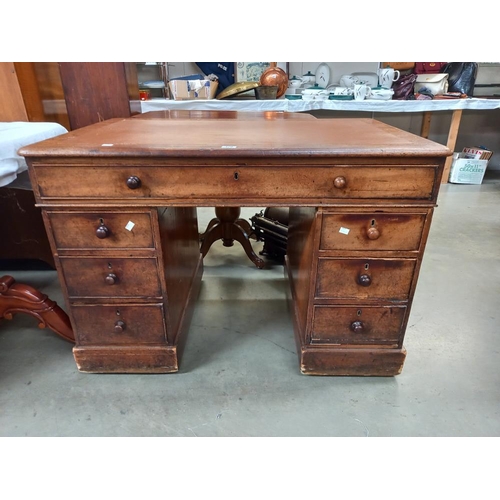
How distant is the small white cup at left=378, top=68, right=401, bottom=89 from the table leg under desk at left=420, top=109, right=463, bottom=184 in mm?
628

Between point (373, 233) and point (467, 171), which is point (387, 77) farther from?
point (373, 233)

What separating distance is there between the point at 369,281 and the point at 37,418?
1.09m

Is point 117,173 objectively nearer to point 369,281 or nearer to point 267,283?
point 369,281

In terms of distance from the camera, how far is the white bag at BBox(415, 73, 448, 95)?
334 cm

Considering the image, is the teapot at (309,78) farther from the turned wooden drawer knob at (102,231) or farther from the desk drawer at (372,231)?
the turned wooden drawer knob at (102,231)

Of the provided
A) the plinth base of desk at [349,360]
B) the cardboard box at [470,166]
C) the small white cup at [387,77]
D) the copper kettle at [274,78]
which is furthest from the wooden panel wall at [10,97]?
the cardboard box at [470,166]

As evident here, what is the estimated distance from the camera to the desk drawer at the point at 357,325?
45.1 inches

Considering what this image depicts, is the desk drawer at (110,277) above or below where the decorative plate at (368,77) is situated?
below

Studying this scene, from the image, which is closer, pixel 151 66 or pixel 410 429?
pixel 410 429

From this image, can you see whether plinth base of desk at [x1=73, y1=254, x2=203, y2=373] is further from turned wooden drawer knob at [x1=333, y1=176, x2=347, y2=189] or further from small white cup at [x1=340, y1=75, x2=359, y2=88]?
small white cup at [x1=340, y1=75, x2=359, y2=88]

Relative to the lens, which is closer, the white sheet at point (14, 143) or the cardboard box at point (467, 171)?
the white sheet at point (14, 143)

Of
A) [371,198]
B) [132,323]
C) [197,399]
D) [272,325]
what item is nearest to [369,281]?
[371,198]

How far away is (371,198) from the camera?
38.9 inches

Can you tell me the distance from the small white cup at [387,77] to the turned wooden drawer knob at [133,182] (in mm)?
3114
